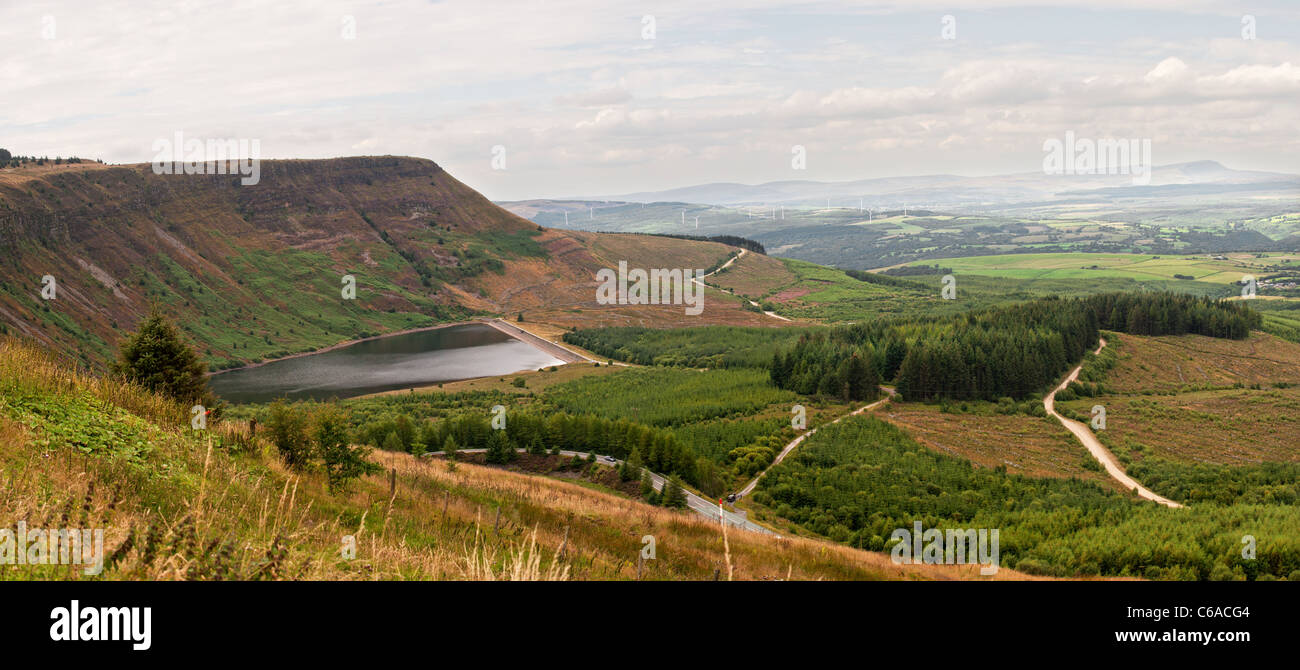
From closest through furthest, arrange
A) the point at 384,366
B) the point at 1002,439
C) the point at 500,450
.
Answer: the point at 500,450, the point at 1002,439, the point at 384,366

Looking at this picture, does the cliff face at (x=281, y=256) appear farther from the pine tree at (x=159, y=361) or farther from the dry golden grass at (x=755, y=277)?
the pine tree at (x=159, y=361)

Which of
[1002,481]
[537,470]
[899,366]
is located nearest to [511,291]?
[899,366]

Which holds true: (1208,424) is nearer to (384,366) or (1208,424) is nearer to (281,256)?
(384,366)

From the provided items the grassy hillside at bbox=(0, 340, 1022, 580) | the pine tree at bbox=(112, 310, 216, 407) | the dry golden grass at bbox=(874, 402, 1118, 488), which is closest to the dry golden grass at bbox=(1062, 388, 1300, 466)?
the dry golden grass at bbox=(874, 402, 1118, 488)

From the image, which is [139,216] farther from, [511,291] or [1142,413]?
[1142,413]

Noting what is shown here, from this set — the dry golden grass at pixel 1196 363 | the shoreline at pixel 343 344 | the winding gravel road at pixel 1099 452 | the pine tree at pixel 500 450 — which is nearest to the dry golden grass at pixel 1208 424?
the winding gravel road at pixel 1099 452

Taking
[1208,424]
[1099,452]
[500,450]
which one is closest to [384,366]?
→ [500,450]

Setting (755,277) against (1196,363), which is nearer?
(1196,363)
